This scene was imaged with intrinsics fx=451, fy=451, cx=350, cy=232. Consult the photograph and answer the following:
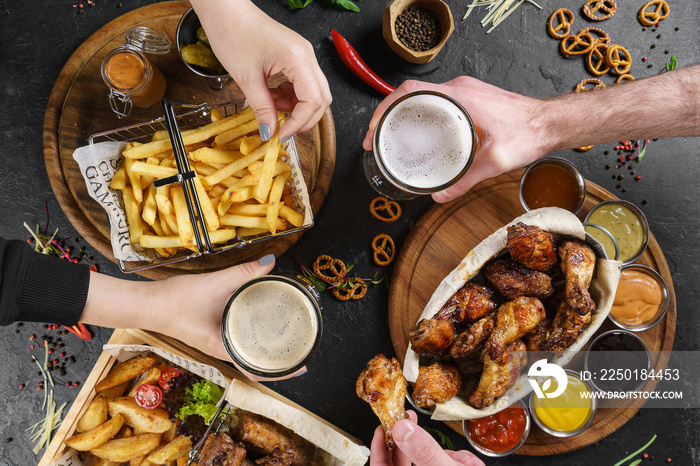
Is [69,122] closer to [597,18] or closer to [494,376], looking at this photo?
[494,376]

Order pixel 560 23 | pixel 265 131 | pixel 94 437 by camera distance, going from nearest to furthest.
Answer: pixel 265 131 < pixel 94 437 < pixel 560 23

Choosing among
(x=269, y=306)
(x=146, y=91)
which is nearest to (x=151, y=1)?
(x=146, y=91)

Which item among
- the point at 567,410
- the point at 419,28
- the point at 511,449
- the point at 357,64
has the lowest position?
the point at 511,449

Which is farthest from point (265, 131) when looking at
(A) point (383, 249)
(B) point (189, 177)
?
(A) point (383, 249)

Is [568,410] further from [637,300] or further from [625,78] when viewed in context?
[625,78]

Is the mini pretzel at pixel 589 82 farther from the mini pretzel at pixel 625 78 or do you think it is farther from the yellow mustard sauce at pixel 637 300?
the yellow mustard sauce at pixel 637 300

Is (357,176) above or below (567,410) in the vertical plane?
above

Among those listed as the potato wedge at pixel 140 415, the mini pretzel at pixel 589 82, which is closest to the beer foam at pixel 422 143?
the mini pretzel at pixel 589 82
